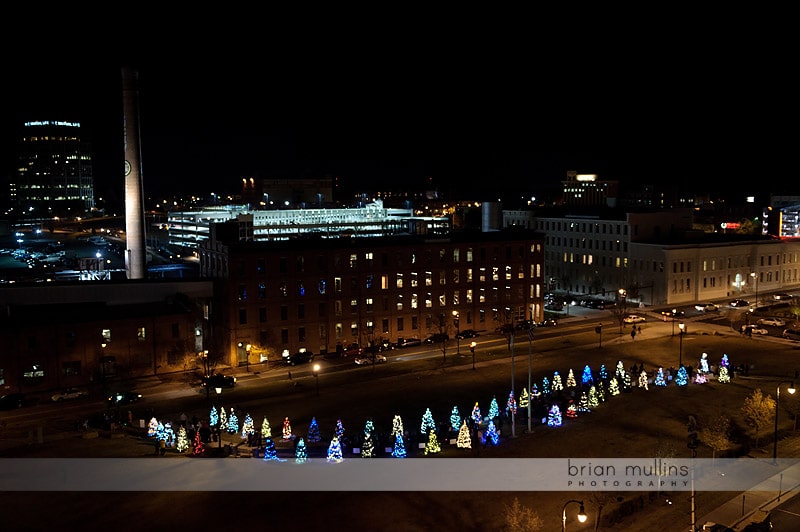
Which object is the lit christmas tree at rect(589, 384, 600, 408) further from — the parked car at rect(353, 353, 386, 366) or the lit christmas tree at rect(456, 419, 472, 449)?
the parked car at rect(353, 353, 386, 366)

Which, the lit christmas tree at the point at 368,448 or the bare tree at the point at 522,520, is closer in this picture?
the bare tree at the point at 522,520

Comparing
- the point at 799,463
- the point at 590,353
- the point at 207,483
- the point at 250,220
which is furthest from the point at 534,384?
the point at 250,220

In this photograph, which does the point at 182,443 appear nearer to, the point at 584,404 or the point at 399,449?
the point at 399,449

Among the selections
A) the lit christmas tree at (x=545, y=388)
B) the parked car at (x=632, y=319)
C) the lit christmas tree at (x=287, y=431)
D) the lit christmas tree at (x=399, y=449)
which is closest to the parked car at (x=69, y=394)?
the lit christmas tree at (x=287, y=431)

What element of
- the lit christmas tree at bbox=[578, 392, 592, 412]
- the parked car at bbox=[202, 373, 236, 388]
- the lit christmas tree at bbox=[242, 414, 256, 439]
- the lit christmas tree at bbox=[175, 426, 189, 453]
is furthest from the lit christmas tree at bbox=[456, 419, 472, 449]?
the parked car at bbox=[202, 373, 236, 388]

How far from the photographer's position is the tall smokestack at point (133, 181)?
261ft

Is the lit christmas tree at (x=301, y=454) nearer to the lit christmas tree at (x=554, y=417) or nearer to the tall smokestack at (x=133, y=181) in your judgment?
the lit christmas tree at (x=554, y=417)

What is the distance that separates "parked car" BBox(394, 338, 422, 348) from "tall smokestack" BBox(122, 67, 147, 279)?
35.5 metres

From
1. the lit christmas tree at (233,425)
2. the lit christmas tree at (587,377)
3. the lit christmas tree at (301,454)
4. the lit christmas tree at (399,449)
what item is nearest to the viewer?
the lit christmas tree at (301,454)

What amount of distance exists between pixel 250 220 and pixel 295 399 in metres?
78.3

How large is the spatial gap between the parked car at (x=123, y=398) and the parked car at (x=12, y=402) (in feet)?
19.2

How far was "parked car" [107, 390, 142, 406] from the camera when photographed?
1708 inches

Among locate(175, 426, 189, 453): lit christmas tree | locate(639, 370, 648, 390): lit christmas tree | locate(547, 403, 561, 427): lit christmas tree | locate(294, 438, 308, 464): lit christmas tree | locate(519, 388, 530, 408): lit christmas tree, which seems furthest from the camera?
locate(639, 370, 648, 390): lit christmas tree

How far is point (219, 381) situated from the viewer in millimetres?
46750
